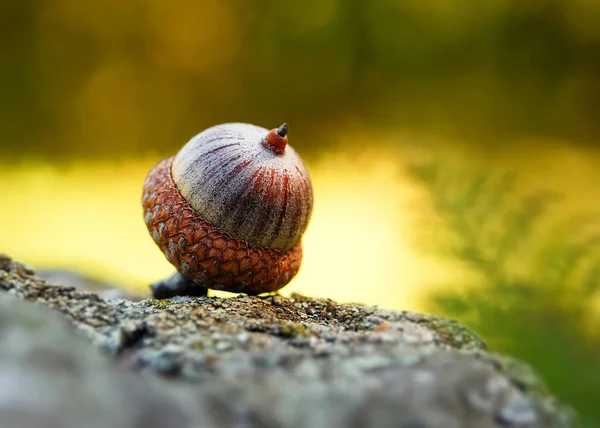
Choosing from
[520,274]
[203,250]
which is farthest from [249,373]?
[520,274]

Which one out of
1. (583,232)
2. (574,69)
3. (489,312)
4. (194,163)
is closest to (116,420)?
(194,163)

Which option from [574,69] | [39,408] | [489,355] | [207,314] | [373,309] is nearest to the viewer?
[39,408]

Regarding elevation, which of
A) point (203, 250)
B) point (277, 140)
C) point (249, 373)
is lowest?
point (249, 373)

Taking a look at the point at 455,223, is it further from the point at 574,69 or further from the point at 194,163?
the point at 574,69

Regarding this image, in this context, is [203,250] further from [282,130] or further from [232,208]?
[282,130]

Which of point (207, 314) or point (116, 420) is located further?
point (207, 314)

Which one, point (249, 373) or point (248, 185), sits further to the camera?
point (248, 185)

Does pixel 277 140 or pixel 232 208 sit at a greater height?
pixel 277 140
